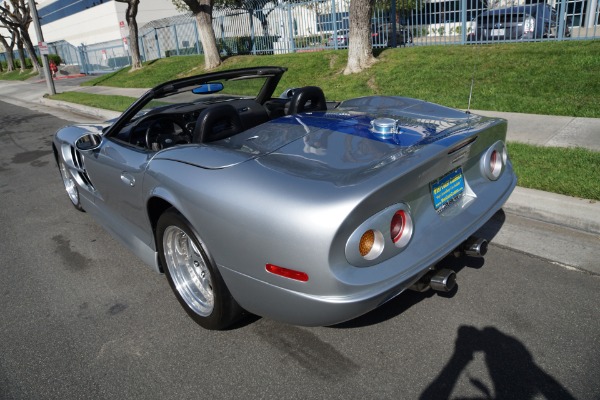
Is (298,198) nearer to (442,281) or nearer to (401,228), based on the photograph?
(401,228)

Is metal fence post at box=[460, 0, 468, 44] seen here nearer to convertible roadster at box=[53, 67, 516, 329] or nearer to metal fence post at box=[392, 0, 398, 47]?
metal fence post at box=[392, 0, 398, 47]

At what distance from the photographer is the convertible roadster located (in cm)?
206

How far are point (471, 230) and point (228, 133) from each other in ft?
5.21

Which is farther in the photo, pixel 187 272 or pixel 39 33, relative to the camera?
pixel 39 33

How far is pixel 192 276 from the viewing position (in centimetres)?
298

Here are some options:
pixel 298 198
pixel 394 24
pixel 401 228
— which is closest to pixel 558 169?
pixel 401 228

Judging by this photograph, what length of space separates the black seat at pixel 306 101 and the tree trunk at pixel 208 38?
15.0 metres

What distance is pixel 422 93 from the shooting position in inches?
346

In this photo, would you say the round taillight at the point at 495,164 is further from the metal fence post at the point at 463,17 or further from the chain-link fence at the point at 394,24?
the metal fence post at the point at 463,17

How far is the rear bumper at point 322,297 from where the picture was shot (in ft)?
6.77

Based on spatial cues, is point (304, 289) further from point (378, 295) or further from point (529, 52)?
point (529, 52)

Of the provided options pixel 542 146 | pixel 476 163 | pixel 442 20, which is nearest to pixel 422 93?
pixel 542 146

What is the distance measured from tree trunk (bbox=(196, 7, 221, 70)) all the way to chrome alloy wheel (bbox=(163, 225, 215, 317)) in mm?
15785

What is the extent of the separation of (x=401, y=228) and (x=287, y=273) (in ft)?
2.00
